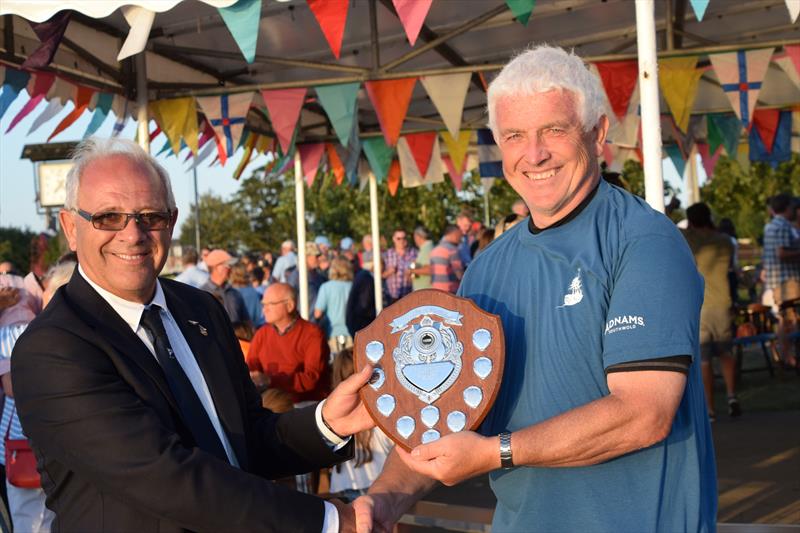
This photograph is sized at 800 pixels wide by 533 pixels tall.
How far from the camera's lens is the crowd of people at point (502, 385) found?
196cm

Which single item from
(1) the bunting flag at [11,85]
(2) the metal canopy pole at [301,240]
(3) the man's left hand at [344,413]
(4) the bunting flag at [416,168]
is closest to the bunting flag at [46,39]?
(1) the bunting flag at [11,85]

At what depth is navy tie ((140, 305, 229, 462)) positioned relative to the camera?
2.39 m

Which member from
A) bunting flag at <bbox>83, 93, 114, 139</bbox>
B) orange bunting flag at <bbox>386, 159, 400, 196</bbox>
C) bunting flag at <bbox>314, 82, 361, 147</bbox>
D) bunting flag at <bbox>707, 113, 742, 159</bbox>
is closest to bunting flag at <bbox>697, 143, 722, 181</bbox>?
bunting flag at <bbox>707, 113, 742, 159</bbox>

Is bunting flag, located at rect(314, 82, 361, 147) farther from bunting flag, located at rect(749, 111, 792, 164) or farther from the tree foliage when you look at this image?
the tree foliage

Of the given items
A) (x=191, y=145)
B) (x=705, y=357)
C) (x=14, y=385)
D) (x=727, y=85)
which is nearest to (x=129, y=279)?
(x=14, y=385)

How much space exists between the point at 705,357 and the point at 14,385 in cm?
746

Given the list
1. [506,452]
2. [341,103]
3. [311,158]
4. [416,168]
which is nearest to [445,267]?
[416,168]

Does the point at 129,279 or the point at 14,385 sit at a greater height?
the point at 129,279

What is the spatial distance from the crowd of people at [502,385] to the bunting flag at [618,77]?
5.80m

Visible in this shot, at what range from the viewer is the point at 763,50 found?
7.46 meters

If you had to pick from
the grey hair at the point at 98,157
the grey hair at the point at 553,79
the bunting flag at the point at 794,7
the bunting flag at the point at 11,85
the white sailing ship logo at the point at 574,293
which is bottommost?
the white sailing ship logo at the point at 574,293

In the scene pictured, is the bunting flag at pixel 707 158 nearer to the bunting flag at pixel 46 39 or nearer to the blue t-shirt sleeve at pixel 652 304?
the bunting flag at pixel 46 39

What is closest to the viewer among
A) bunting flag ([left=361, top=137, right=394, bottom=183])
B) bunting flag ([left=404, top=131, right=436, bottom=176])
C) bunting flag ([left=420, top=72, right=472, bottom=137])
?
bunting flag ([left=420, top=72, right=472, bottom=137])

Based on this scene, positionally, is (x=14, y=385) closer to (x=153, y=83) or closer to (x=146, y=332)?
(x=146, y=332)
